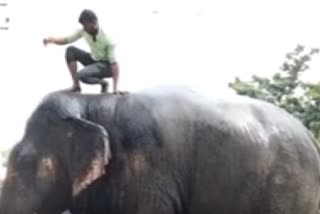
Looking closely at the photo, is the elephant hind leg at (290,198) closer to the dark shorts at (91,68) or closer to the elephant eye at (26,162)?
the dark shorts at (91,68)

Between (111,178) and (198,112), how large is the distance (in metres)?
0.89

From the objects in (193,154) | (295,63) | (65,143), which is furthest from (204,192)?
(295,63)

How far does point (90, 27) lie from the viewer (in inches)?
415

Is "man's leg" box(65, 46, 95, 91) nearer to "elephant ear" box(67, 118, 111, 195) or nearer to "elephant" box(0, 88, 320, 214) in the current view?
"elephant" box(0, 88, 320, 214)

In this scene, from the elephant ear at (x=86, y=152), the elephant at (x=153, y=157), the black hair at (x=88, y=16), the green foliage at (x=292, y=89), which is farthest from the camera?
the green foliage at (x=292, y=89)

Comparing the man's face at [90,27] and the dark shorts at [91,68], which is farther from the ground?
the man's face at [90,27]

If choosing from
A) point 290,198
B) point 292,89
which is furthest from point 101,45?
point 292,89

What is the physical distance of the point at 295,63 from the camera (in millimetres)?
16469

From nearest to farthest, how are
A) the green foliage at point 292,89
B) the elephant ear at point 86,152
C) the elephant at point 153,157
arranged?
the elephant ear at point 86,152 → the elephant at point 153,157 → the green foliage at point 292,89

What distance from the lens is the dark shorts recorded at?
420 inches

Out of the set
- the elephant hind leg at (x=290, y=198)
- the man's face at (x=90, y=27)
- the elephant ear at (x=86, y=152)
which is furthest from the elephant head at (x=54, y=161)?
the elephant hind leg at (x=290, y=198)

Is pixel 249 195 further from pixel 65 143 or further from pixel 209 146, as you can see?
pixel 65 143

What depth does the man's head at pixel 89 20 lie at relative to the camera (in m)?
10.5

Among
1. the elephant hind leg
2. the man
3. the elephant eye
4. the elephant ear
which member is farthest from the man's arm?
the elephant hind leg
